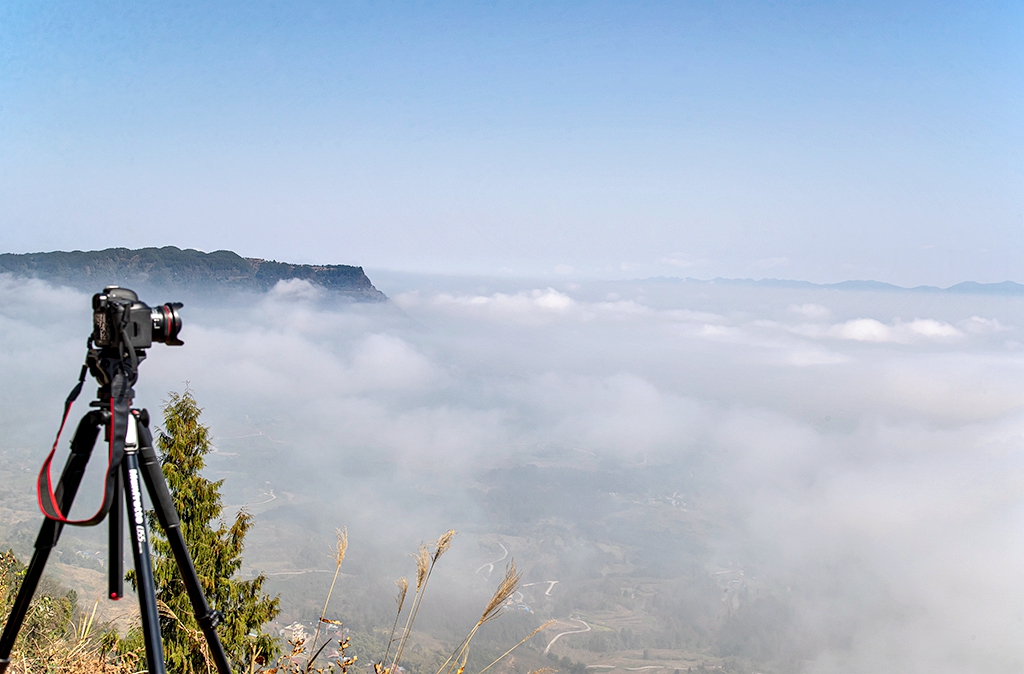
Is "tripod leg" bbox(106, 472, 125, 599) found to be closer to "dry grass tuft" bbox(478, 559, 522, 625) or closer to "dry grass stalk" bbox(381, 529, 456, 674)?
"dry grass stalk" bbox(381, 529, 456, 674)

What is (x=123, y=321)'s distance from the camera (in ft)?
5.47

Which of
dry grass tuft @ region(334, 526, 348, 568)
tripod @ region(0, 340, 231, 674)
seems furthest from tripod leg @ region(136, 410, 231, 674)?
dry grass tuft @ region(334, 526, 348, 568)

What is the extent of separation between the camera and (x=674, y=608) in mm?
102562

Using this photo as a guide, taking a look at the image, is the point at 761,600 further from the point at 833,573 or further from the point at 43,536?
the point at 43,536

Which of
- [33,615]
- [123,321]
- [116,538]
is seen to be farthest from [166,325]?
[33,615]

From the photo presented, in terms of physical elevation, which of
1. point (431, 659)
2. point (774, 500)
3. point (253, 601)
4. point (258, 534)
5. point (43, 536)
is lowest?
point (774, 500)

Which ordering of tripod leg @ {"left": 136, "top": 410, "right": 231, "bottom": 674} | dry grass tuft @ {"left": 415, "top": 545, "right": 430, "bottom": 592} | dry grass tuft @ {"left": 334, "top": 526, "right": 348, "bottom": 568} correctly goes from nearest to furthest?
tripod leg @ {"left": 136, "top": 410, "right": 231, "bottom": 674} < dry grass tuft @ {"left": 415, "top": 545, "right": 430, "bottom": 592} < dry grass tuft @ {"left": 334, "top": 526, "right": 348, "bottom": 568}

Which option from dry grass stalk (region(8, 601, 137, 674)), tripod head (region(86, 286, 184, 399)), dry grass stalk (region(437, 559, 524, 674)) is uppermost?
tripod head (region(86, 286, 184, 399))

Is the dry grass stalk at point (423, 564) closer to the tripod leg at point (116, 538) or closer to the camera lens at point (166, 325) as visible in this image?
the tripod leg at point (116, 538)

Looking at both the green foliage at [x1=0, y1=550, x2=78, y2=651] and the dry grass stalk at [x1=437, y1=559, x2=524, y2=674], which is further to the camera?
the green foliage at [x1=0, y1=550, x2=78, y2=651]

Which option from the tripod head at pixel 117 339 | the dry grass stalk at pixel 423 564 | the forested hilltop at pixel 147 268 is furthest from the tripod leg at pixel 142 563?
the forested hilltop at pixel 147 268

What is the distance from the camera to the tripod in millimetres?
1526

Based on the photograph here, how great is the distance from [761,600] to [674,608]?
970 inches

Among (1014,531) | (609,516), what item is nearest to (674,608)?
(609,516)
